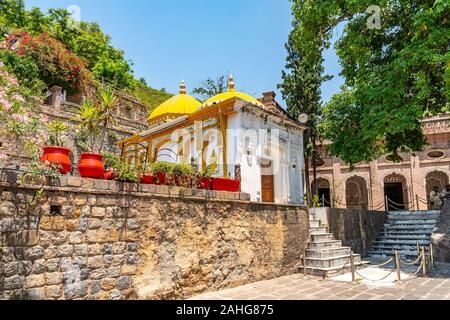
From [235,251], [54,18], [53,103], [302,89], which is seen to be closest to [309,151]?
[302,89]

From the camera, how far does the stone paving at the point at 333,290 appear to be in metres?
6.93

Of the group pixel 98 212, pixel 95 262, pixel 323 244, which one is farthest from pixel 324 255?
pixel 98 212

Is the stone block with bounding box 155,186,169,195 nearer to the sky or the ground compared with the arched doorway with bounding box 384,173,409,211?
nearer to the ground

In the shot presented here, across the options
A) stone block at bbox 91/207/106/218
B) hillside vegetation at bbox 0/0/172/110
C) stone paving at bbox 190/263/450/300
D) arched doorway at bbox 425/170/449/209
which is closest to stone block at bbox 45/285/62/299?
stone block at bbox 91/207/106/218

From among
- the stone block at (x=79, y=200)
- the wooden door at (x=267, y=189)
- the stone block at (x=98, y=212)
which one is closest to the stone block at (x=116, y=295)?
the stone block at (x=98, y=212)

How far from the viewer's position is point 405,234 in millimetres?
14211

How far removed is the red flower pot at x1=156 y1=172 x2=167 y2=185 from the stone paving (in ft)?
8.46

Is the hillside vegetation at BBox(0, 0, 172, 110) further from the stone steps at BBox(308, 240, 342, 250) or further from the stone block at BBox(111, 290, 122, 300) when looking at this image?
the stone steps at BBox(308, 240, 342, 250)

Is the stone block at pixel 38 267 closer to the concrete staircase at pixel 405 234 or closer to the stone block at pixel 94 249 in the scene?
the stone block at pixel 94 249

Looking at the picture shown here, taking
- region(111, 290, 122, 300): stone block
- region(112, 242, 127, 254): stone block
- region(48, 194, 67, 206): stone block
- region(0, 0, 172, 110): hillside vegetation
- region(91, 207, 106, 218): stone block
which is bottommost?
region(111, 290, 122, 300): stone block

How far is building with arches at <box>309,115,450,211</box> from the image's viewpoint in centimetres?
2462

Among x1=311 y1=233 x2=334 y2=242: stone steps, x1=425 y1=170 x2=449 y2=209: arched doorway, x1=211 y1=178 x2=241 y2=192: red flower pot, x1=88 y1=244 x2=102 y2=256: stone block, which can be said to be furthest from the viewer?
x1=425 y1=170 x2=449 y2=209: arched doorway

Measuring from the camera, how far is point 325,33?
13.8m

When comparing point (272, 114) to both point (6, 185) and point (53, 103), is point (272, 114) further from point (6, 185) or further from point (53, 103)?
point (53, 103)
